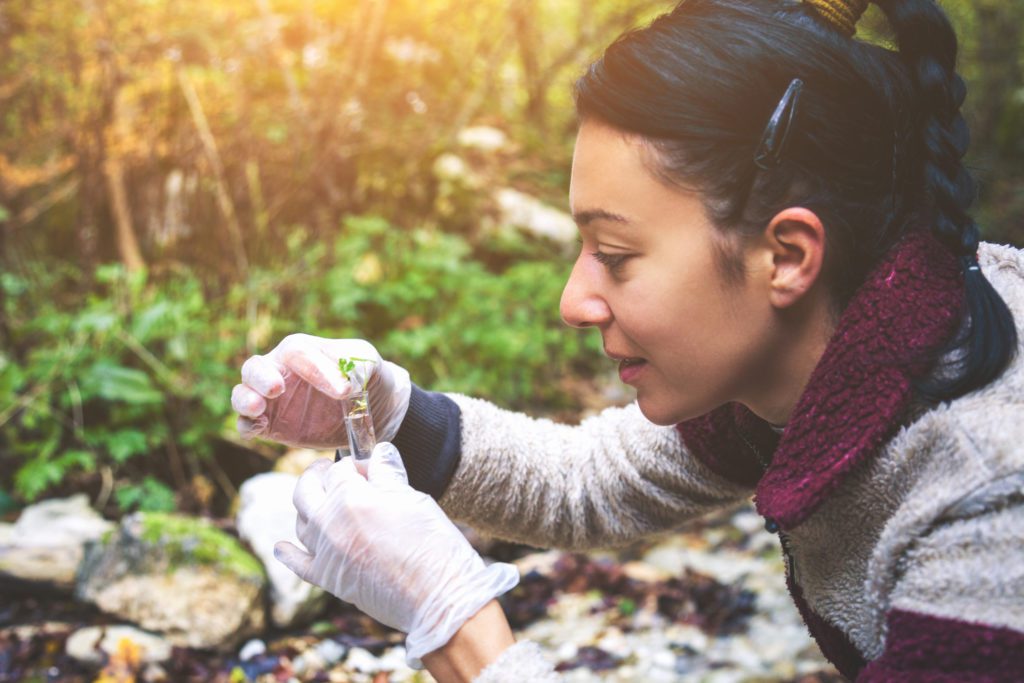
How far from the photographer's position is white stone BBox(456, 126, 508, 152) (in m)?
6.70

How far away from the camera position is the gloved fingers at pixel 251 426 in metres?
1.49

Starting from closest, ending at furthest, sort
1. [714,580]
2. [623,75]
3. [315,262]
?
[623,75] < [714,580] < [315,262]

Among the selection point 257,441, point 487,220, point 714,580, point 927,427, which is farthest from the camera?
point 487,220

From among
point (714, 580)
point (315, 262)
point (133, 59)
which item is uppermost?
point (133, 59)

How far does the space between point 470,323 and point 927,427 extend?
3473 millimetres

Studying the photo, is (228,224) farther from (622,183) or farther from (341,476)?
(622,183)

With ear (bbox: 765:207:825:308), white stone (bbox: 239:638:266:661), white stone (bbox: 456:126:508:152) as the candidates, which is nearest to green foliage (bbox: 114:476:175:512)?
white stone (bbox: 239:638:266:661)

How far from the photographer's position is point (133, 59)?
15.3 ft

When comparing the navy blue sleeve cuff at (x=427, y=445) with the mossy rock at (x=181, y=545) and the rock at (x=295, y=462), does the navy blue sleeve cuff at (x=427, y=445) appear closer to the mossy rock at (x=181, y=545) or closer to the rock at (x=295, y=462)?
the mossy rock at (x=181, y=545)

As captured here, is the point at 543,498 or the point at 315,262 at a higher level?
the point at 543,498

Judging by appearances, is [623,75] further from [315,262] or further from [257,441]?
[315,262]

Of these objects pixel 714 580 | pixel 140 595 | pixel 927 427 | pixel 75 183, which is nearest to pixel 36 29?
pixel 75 183

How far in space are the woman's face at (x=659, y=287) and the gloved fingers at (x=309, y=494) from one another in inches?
18.2

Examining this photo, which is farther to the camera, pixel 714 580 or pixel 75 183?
pixel 75 183
